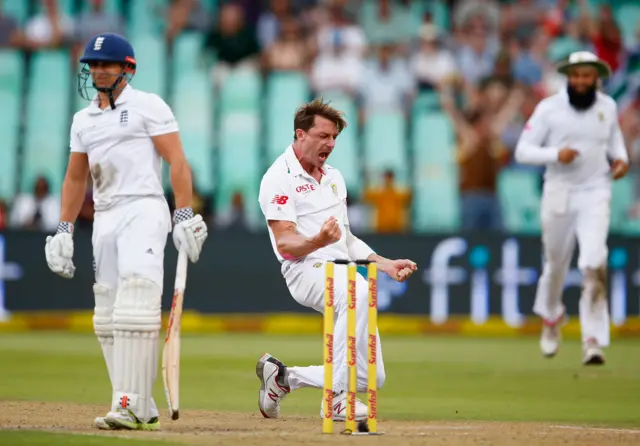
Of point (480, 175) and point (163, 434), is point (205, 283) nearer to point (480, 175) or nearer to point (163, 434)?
point (480, 175)

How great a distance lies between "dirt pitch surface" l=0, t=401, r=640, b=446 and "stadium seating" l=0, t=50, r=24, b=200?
933cm

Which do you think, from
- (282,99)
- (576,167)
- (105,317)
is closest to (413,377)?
(576,167)

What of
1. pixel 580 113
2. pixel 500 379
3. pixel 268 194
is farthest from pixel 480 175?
pixel 268 194

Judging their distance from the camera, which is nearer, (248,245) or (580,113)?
(580,113)

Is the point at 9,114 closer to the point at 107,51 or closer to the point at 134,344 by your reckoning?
the point at 107,51

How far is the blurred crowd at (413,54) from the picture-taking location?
51.7ft

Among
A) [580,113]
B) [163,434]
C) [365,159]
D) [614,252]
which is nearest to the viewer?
[163,434]

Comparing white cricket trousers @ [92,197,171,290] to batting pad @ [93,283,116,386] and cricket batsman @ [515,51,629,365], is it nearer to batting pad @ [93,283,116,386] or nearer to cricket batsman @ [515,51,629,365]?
batting pad @ [93,283,116,386]

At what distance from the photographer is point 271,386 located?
740 cm

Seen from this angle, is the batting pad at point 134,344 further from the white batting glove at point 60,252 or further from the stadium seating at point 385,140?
the stadium seating at point 385,140

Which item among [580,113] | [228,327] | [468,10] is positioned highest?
[468,10]

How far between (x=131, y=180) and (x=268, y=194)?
0.68 m

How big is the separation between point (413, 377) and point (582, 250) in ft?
5.73

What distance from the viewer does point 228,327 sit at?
1500 centimetres
